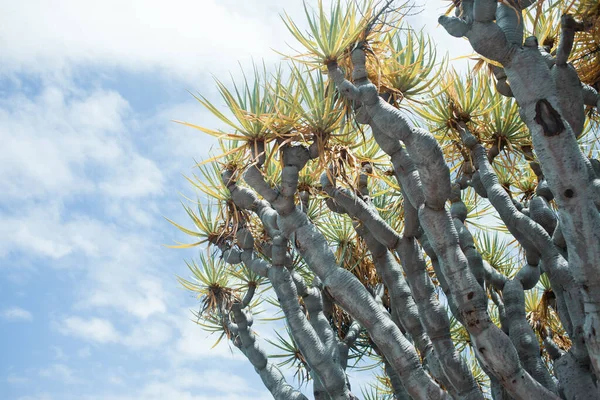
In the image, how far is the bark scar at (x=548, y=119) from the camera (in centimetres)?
321

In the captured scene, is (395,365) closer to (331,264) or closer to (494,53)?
(331,264)

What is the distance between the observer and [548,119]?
3229mm

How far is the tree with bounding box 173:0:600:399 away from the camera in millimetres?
3473

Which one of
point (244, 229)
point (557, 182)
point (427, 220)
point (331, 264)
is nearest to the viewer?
point (557, 182)

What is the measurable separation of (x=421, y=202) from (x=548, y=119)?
90cm

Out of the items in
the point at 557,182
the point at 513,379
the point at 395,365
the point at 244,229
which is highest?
the point at 244,229

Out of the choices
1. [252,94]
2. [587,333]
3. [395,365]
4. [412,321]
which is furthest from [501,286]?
[252,94]

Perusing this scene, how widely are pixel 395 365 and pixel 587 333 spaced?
1119 mm

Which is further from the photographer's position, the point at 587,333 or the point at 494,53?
the point at 494,53

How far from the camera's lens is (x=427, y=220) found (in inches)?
146

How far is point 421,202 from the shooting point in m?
3.89

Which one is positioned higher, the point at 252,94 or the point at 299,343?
the point at 252,94

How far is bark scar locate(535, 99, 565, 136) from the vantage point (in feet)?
10.5

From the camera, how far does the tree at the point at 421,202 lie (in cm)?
347
